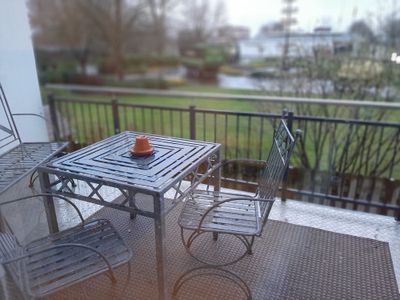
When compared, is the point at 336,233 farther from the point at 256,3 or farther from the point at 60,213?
the point at 256,3

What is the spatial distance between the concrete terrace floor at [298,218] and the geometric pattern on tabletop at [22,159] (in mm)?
99

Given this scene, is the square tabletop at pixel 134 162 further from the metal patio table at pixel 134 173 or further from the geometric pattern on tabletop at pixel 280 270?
the geometric pattern on tabletop at pixel 280 270

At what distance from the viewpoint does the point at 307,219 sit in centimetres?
249

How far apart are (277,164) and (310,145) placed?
8.96 feet

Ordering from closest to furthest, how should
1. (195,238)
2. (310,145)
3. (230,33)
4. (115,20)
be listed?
(195,238), (310,145), (115,20), (230,33)

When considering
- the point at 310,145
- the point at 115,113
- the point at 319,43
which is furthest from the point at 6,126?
the point at 319,43

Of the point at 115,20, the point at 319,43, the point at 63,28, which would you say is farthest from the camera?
the point at 63,28

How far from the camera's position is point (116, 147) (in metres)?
2.04

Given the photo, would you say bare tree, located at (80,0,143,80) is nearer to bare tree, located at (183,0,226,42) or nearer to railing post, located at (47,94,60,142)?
bare tree, located at (183,0,226,42)

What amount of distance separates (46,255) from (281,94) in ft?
13.3

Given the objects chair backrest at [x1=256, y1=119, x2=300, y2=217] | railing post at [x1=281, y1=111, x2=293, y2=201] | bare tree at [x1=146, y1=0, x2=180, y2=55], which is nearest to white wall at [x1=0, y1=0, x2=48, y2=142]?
chair backrest at [x1=256, y1=119, x2=300, y2=217]

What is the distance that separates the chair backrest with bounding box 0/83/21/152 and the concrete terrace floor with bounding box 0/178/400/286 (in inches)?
18.8

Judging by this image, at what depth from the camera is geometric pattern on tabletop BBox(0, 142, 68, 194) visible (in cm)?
201

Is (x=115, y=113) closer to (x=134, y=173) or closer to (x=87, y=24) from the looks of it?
(x=134, y=173)
